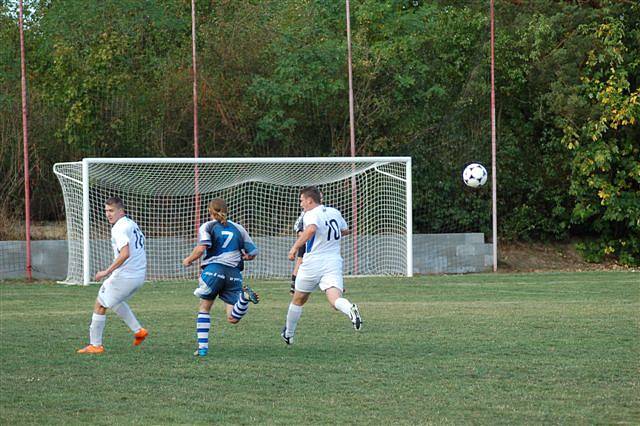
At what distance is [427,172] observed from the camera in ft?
82.5

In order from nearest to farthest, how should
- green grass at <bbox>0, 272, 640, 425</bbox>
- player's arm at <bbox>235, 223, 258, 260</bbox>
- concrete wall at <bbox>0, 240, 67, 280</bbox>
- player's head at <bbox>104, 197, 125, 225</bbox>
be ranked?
green grass at <bbox>0, 272, 640, 425</bbox> < player's head at <bbox>104, 197, 125, 225</bbox> < player's arm at <bbox>235, 223, 258, 260</bbox> < concrete wall at <bbox>0, 240, 67, 280</bbox>

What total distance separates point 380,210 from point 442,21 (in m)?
6.39

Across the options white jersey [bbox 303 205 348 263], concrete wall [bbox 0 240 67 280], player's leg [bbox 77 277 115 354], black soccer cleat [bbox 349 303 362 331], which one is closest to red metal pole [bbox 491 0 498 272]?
concrete wall [bbox 0 240 67 280]

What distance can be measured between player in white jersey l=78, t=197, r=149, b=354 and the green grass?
29 cm

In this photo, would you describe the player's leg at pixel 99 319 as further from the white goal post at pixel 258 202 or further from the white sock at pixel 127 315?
the white goal post at pixel 258 202

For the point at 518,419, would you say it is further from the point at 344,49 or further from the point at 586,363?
the point at 344,49

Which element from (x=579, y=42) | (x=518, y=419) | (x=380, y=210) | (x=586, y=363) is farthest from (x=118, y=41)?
(x=518, y=419)

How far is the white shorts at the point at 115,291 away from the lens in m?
10.2

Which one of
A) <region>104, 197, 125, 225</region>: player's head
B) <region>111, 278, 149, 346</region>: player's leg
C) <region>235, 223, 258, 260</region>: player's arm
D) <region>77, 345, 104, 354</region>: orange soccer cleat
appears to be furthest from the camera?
<region>235, 223, 258, 260</region>: player's arm

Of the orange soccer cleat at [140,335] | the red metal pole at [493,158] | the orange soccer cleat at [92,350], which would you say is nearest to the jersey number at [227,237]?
the orange soccer cleat at [140,335]

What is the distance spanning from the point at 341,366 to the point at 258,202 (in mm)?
14379

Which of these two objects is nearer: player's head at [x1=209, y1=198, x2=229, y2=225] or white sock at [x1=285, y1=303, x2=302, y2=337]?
player's head at [x1=209, y1=198, x2=229, y2=225]

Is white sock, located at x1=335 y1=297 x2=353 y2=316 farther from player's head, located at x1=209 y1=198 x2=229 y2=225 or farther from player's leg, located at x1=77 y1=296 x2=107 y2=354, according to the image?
player's leg, located at x1=77 y1=296 x2=107 y2=354

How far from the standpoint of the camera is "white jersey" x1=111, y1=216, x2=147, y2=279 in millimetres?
10273
